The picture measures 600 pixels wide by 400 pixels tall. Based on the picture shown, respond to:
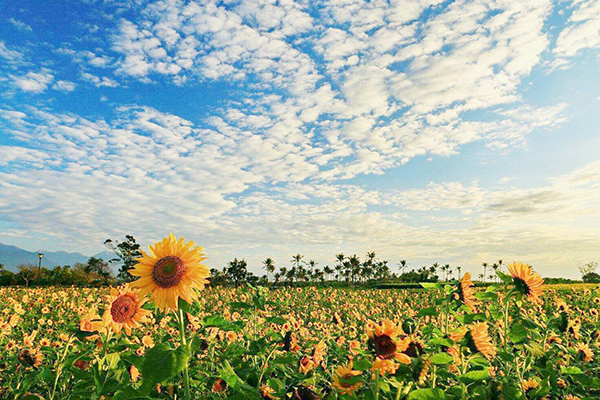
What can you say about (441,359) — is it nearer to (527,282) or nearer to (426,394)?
(426,394)

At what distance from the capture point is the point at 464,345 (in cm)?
256

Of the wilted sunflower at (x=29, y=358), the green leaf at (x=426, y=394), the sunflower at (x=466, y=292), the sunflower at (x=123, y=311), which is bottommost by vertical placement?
the wilted sunflower at (x=29, y=358)

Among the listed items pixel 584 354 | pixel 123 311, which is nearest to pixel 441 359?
pixel 123 311

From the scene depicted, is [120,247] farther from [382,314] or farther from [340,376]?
[340,376]

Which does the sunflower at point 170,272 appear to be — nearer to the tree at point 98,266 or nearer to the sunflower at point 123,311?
the sunflower at point 123,311

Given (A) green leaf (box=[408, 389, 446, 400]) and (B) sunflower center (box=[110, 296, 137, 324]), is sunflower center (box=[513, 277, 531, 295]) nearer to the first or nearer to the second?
(A) green leaf (box=[408, 389, 446, 400])

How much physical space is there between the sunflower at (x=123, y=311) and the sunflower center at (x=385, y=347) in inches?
64.1

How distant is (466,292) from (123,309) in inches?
102

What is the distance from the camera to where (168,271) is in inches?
91.2

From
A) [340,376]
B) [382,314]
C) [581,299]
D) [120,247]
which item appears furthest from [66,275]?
[340,376]

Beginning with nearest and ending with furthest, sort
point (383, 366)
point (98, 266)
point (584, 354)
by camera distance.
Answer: point (383, 366) → point (584, 354) → point (98, 266)

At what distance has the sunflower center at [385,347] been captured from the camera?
2002mm

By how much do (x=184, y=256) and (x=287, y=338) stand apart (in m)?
1.35

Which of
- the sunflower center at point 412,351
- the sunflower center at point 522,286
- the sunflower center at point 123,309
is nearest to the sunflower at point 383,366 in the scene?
the sunflower center at point 412,351
